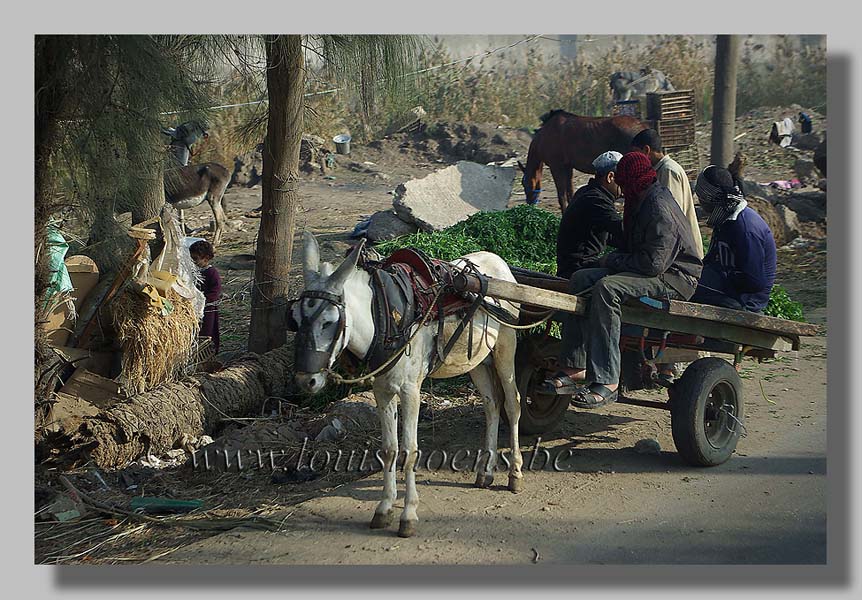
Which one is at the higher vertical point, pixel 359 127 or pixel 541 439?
pixel 359 127

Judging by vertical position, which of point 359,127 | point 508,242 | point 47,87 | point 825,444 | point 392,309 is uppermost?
point 359,127

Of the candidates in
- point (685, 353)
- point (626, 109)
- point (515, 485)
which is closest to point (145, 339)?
point (515, 485)

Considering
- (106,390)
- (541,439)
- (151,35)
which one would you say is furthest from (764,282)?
(106,390)

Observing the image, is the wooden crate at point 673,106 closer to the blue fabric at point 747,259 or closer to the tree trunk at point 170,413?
the blue fabric at point 747,259

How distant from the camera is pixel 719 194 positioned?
23.9 ft

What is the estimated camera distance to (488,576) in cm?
556

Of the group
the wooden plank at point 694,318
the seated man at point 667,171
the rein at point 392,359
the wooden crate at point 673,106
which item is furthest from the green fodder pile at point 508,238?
the wooden crate at point 673,106

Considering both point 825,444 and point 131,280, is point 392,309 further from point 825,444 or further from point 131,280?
point 825,444

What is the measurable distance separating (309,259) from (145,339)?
3056 millimetres

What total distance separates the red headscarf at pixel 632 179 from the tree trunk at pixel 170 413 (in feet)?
12.2

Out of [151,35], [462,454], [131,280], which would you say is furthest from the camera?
[131,280]

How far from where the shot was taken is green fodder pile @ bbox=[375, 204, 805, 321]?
10.6 meters

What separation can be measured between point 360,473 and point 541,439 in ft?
5.17

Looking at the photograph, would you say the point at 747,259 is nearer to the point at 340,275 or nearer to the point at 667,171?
the point at 667,171
